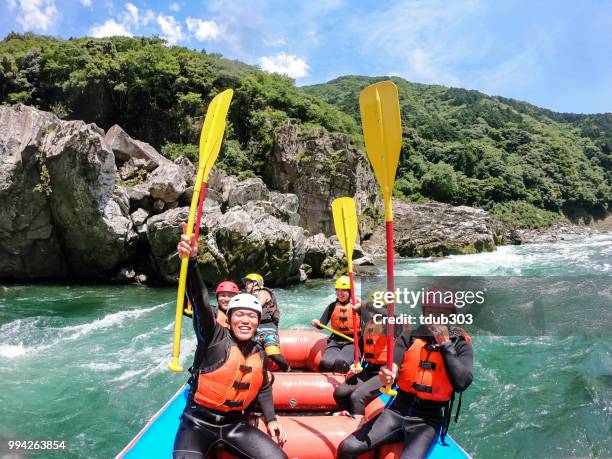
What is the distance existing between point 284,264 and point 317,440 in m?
10.1

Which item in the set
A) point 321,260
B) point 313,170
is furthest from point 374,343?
point 313,170

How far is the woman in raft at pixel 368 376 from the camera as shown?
3.59m

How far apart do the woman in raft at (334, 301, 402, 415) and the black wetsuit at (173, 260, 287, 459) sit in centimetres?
132

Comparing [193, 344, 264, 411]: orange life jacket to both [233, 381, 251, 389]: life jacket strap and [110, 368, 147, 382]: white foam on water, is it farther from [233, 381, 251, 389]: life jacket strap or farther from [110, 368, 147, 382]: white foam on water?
[110, 368, 147, 382]: white foam on water

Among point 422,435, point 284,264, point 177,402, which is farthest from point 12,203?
point 422,435

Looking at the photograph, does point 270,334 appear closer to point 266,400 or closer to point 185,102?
point 266,400

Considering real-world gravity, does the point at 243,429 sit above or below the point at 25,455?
above

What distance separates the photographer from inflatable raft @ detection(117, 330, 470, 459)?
9.14 ft

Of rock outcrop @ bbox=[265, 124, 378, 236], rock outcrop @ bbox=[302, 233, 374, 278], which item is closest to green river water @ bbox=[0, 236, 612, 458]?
rock outcrop @ bbox=[302, 233, 374, 278]

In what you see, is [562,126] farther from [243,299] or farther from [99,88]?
[243,299]

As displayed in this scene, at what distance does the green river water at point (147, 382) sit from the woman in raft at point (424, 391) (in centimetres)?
214

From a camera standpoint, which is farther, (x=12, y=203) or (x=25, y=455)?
(x=12, y=203)

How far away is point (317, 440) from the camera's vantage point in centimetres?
290

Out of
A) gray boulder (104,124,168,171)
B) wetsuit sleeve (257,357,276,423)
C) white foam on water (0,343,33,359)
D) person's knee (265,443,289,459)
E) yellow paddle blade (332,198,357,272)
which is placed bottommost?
white foam on water (0,343,33,359)
